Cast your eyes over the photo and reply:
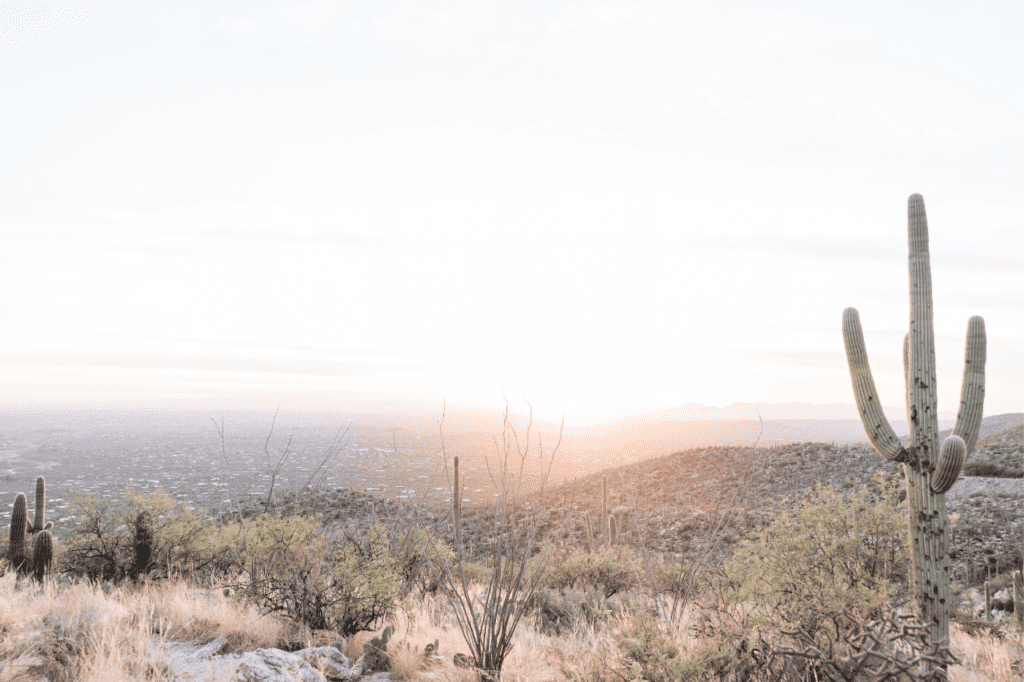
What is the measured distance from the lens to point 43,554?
42.0 ft

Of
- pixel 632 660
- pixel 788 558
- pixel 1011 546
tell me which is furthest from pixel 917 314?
pixel 1011 546

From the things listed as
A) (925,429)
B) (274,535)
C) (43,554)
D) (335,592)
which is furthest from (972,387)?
(43,554)

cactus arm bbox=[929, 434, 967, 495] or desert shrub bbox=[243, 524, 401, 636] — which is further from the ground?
cactus arm bbox=[929, 434, 967, 495]

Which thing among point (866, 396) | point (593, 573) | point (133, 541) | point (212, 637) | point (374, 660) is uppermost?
point (866, 396)

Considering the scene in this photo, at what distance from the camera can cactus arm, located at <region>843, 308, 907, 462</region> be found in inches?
264

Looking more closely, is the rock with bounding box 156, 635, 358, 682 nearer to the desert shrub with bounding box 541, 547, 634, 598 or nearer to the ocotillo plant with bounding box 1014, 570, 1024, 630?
the desert shrub with bounding box 541, 547, 634, 598

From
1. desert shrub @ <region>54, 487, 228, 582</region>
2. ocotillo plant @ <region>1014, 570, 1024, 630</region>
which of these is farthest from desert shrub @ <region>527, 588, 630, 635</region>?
ocotillo plant @ <region>1014, 570, 1024, 630</region>

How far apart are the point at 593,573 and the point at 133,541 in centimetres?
957

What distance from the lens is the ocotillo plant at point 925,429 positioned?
6.50m

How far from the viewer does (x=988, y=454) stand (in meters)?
39.9

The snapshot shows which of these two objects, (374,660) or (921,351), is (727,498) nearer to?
(921,351)

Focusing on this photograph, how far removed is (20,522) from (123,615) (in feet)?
32.2

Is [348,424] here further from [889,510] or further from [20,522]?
[20,522]

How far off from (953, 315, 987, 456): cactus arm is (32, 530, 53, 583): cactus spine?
16.2m
